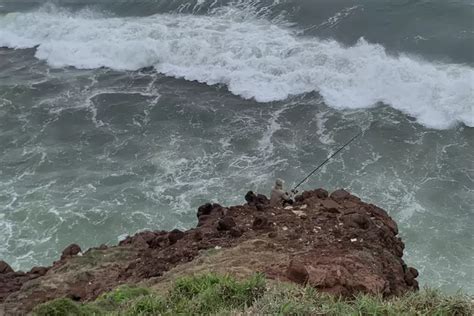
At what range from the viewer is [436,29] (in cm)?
2430

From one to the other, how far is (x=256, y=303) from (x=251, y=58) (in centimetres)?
1821

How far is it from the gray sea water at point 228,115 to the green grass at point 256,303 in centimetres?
547

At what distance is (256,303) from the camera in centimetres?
645

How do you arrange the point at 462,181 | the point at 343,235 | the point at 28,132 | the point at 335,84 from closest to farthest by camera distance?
the point at 343,235
the point at 462,181
the point at 28,132
the point at 335,84

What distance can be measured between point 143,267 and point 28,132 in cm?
1044

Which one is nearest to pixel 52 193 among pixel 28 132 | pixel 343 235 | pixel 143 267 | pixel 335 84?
pixel 28 132

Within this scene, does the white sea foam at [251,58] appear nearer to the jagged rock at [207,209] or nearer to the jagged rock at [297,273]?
the jagged rock at [207,209]

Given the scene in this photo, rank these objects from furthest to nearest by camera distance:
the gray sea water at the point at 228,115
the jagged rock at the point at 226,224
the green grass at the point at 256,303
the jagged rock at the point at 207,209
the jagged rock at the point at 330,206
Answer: the gray sea water at the point at 228,115, the jagged rock at the point at 207,209, the jagged rock at the point at 330,206, the jagged rock at the point at 226,224, the green grass at the point at 256,303

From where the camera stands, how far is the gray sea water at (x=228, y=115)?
50.9 ft

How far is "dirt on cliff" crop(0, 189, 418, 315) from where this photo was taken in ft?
29.3

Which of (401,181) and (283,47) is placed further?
(283,47)

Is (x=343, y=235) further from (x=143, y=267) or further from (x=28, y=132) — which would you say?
(x=28, y=132)

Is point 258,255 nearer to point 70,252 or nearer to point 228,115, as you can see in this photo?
point 70,252

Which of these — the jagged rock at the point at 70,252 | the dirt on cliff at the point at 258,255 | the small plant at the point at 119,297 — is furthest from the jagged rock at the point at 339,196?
the jagged rock at the point at 70,252
